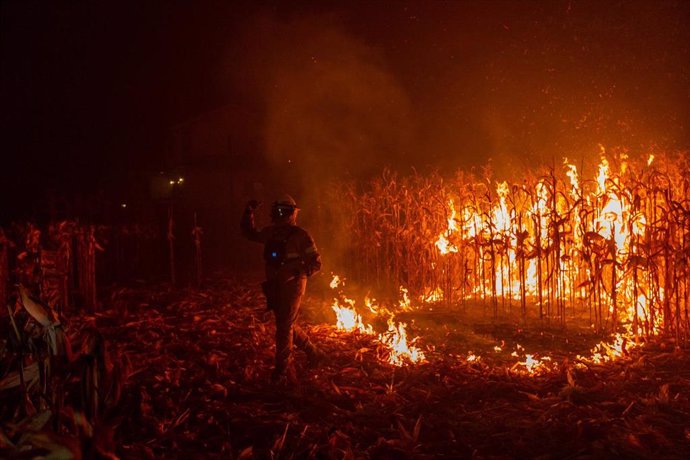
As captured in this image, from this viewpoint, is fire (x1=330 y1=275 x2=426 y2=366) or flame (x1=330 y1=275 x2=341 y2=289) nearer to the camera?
fire (x1=330 y1=275 x2=426 y2=366)

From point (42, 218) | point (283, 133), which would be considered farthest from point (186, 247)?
point (283, 133)

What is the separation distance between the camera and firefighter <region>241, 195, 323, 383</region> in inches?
248

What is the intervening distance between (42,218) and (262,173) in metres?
16.7

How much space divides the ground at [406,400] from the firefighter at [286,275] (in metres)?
0.38

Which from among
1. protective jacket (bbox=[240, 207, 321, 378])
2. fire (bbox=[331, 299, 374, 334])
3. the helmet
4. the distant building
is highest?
the distant building

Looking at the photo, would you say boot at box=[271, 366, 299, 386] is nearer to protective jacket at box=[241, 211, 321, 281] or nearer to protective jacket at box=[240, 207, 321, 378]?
protective jacket at box=[240, 207, 321, 378]

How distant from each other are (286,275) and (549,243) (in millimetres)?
4361

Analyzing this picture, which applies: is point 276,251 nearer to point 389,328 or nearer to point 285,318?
point 285,318

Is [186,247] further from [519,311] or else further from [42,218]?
[519,311]

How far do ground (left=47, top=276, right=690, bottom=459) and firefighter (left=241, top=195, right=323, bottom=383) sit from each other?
1.23 feet

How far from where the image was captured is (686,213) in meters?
6.55

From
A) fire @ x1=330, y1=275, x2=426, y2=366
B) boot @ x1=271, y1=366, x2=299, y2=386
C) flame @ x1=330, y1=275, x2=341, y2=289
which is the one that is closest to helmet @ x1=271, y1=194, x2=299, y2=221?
boot @ x1=271, y1=366, x2=299, y2=386

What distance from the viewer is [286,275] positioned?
20.7 feet

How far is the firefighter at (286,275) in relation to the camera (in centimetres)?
631
